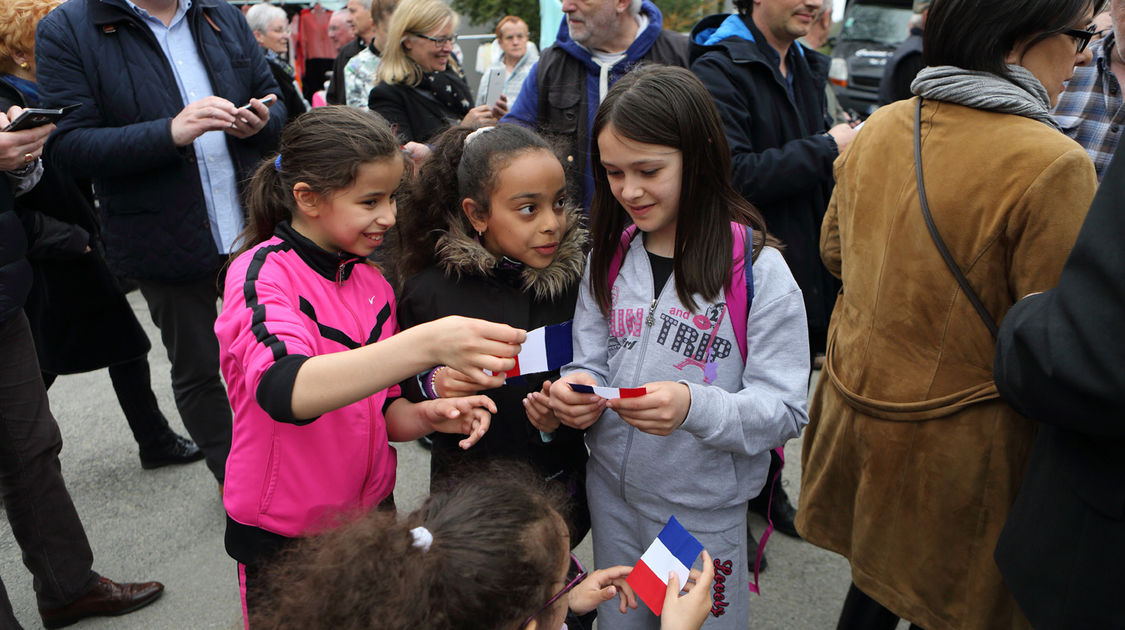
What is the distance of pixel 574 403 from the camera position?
1.68 m

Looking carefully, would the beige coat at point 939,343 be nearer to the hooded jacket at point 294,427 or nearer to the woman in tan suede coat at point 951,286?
the woman in tan suede coat at point 951,286

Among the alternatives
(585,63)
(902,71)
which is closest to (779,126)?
(585,63)

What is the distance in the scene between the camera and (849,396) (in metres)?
1.88

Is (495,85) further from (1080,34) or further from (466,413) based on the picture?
A: (1080,34)

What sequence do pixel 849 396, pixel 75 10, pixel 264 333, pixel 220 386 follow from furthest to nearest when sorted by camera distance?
pixel 220 386 → pixel 75 10 → pixel 849 396 → pixel 264 333

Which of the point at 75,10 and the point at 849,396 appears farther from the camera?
the point at 75,10

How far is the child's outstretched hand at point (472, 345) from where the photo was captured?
137 cm

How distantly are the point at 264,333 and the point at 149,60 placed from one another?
185 centimetres

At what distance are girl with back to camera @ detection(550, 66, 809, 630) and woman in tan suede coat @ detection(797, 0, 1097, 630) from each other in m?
0.24

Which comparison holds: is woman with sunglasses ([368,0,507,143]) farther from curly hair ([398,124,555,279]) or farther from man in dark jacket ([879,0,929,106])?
man in dark jacket ([879,0,929,106])

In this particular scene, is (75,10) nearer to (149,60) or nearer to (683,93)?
(149,60)

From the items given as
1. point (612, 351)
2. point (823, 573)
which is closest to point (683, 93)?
point (612, 351)

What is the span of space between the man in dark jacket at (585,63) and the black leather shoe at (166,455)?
86.9 inches

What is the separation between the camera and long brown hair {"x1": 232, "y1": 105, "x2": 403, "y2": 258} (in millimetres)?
1763
